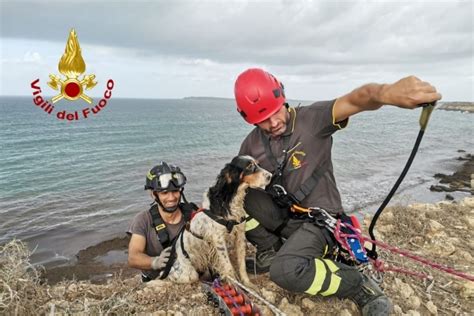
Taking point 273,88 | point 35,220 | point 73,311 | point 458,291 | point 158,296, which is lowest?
point 35,220

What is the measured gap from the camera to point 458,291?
15.9 ft

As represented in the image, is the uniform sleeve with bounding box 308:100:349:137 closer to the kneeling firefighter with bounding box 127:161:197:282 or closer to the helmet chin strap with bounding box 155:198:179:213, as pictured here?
the kneeling firefighter with bounding box 127:161:197:282

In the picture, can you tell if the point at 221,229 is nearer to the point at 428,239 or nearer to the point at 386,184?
the point at 428,239

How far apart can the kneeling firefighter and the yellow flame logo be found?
7.22 ft

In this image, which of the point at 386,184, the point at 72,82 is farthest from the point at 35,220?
the point at 386,184

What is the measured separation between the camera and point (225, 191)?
15.7 feet

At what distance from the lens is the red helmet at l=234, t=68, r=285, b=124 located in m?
4.11

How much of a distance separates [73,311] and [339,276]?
114 inches

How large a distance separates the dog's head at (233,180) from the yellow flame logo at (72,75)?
2.99 m

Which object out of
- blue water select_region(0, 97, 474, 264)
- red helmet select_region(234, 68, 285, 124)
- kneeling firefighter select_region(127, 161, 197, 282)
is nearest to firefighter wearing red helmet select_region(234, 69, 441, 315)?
red helmet select_region(234, 68, 285, 124)

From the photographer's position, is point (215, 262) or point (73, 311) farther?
point (215, 262)

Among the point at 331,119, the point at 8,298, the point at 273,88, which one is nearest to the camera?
the point at 8,298

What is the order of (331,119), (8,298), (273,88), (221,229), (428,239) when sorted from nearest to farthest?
(8,298), (331,119), (273,88), (221,229), (428,239)

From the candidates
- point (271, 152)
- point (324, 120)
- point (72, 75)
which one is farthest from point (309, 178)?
point (72, 75)
